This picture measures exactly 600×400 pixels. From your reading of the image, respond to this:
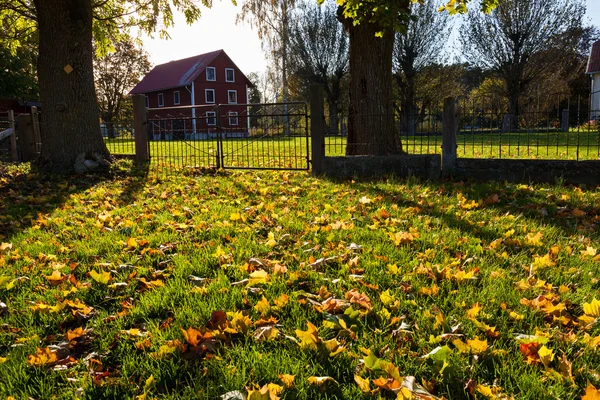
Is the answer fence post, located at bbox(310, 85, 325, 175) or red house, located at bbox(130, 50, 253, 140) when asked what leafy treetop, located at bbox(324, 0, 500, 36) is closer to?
fence post, located at bbox(310, 85, 325, 175)

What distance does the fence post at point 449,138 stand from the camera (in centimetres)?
770

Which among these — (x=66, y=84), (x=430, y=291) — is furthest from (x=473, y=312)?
(x=66, y=84)

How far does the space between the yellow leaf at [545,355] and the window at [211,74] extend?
46.5 m

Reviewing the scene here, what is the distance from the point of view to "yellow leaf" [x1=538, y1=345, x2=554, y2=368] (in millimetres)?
2112

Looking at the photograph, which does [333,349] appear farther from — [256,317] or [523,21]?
[523,21]

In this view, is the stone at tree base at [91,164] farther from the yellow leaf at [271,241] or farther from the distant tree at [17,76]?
the distant tree at [17,76]

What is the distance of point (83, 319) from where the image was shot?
110 inches

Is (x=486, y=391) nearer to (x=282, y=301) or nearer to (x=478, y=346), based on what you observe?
(x=478, y=346)

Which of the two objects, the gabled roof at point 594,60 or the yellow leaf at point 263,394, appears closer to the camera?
the yellow leaf at point 263,394

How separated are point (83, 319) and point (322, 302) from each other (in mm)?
1487

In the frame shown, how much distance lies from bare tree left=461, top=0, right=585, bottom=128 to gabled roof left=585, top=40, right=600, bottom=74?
5375 mm

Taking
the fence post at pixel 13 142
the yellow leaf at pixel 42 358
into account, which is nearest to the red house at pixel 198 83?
the fence post at pixel 13 142

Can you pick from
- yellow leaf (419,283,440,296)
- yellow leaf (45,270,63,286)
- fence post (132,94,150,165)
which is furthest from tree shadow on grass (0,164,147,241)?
yellow leaf (419,283,440,296)

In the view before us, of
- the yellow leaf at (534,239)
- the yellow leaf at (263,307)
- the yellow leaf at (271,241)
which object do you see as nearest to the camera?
the yellow leaf at (263,307)
